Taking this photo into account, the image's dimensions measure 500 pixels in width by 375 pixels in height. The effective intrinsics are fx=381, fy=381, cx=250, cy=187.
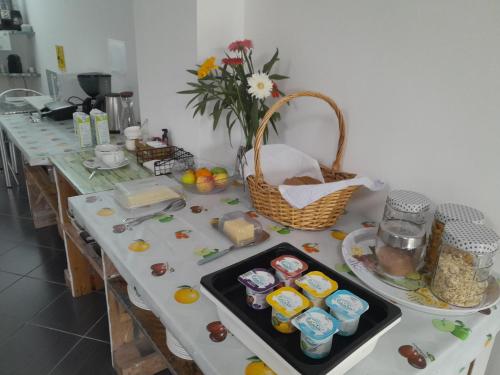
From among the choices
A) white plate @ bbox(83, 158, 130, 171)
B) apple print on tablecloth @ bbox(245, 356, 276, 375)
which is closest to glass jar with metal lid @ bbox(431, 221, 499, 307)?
apple print on tablecloth @ bbox(245, 356, 276, 375)

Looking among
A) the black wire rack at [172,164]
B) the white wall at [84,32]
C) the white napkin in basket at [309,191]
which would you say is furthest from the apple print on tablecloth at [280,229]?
the white wall at [84,32]

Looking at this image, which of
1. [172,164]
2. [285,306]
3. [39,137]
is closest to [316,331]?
[285,306]

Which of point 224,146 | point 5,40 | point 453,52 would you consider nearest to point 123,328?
point 224,146

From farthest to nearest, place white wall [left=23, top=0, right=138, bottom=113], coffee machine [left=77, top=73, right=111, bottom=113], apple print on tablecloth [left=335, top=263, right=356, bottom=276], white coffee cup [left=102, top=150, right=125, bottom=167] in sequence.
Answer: coffee machine [left=77, top=73, right=111, bottom=113], white wall [left=23, top=0, right=138, bottom=113], white coffee cup [left=102, top=150, right=125, bottom=167], apple print on tablecloth [left=335, top=263, right=356, bottom=276]

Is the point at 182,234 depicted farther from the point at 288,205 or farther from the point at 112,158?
the point at 112,158

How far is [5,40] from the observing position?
13.1ft

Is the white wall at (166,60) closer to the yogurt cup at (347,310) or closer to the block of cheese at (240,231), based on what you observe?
the block of cheese at (240,231)

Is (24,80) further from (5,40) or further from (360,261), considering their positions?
(360,261)

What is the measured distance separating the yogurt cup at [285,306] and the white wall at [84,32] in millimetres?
1969

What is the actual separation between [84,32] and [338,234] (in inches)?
104

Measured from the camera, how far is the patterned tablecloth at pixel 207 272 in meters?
0.68

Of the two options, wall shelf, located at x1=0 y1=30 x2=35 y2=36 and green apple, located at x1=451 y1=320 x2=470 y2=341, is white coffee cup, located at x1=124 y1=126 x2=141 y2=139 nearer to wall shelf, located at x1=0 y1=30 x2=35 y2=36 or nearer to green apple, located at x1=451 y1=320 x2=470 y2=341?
green apple, located at x1=451 y1=320 x2=470 y2=341

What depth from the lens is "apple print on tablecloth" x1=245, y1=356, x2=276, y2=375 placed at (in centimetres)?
65

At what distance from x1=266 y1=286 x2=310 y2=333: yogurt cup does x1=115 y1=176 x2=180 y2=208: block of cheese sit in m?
0.64
